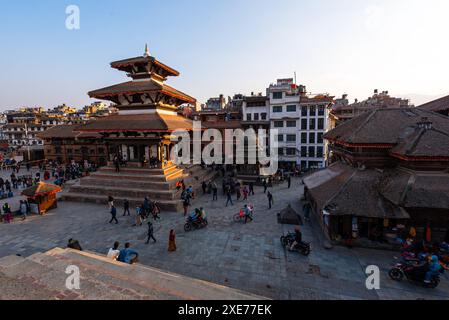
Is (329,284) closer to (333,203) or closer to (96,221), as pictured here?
(333,203)

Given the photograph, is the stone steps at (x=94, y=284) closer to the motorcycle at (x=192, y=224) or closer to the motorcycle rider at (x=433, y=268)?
the motorcycle at (x=192, y=224)

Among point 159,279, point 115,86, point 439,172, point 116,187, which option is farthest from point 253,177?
point 159,279

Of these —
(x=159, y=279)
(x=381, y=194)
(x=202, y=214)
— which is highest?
(x=381, y=194)

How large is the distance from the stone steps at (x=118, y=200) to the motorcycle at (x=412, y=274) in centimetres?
1339

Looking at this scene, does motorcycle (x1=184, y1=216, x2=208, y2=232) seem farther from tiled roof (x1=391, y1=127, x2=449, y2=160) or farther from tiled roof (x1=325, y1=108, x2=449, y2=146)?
tiled roof (x1=391, y1=127, x2=449, y2=160)

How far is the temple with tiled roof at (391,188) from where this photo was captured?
10.7 meters

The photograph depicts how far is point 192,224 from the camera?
13.4 meters

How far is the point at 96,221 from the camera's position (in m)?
14.7

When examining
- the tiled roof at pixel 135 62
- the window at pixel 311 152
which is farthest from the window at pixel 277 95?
→ the tiled roof at pixel 135 62

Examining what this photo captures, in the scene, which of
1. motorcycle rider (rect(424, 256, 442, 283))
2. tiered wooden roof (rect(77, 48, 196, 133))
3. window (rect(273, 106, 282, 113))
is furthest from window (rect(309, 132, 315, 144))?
motorcycle rider (rect(424, 256, 442, 283))

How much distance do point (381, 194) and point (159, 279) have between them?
11.7 m

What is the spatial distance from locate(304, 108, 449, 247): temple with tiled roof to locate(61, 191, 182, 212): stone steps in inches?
410

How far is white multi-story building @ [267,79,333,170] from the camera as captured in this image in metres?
34.6

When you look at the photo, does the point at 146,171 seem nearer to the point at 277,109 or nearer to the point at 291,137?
the point at 277,109
